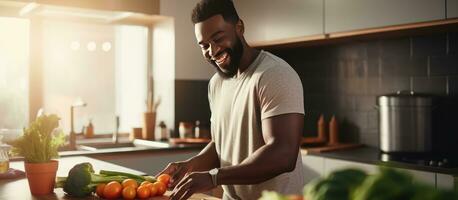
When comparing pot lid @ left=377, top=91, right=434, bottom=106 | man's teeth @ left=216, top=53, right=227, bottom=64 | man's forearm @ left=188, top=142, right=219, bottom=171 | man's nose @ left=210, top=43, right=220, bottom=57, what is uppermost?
man's nose @ left=210, top=43, right=220, bottom=57

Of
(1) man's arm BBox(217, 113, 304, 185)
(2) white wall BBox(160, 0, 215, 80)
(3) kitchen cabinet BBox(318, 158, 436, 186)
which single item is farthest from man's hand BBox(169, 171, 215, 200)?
(2) white wall BBox(160, 0, 215, 80)

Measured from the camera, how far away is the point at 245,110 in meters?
1.96

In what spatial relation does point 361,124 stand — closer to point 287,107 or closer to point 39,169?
point 287,107

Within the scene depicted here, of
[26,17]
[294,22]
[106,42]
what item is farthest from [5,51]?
[294,22]

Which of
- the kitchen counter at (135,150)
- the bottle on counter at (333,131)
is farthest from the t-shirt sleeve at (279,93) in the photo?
the bottle on counter at (333,131)

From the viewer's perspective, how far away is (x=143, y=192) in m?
1.74

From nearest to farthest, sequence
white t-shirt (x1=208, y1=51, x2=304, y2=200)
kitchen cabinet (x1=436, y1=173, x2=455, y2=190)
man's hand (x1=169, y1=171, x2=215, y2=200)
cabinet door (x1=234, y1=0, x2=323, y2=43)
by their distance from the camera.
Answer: man's hand (x1=169, y1=171, x2=215, y2=200) < white t-shirt (x1=208, y1=51, x2=304, y2=200) < kitchen cabinet (x1=436, y1=173, x2=455, y2=190) < cabinet door (x1=234, y1=0, x2=323, y2=43)

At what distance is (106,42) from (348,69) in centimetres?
187

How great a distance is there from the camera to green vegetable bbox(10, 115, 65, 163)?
187 cm

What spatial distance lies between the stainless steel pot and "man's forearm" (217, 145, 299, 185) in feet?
4.96

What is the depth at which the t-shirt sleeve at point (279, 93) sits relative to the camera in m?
1.79

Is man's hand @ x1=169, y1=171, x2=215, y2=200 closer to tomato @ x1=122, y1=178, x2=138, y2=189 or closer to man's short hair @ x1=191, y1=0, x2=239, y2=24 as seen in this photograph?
tomato @ x1=122, y1=178, x2=138, y2=189

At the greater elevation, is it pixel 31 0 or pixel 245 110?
pixel 31 0

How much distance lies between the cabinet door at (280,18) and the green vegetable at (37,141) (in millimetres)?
2017
